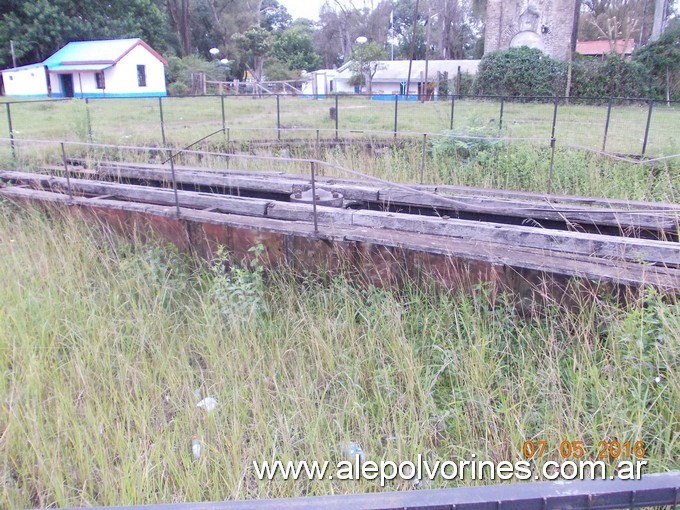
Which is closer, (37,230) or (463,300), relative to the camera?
(463,300)

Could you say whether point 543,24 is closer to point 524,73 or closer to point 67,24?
point 524,73

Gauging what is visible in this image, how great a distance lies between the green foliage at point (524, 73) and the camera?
102 ft

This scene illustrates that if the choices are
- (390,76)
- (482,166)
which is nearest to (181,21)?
(390,76)

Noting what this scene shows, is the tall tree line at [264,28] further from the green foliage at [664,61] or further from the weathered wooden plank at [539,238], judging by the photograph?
the weathered wooden plank at [539,238]

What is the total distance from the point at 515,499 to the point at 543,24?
37513mm

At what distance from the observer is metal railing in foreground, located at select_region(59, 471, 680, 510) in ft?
5.90

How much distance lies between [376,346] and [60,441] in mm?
2049

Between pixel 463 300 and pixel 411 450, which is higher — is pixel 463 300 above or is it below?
above

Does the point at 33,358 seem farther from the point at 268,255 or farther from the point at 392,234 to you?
the point at 392,234

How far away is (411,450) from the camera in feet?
10.6

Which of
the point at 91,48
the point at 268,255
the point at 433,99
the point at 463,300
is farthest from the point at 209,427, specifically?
the point at 91,48

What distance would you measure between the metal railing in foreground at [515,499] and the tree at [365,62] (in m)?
44.9

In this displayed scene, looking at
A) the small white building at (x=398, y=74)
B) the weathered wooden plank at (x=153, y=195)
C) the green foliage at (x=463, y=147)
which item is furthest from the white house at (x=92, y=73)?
the weathered wooden plank at (x=153, y=195)

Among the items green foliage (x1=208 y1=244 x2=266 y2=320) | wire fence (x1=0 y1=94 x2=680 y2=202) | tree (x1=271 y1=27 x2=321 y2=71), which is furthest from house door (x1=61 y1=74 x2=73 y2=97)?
green foliage (x1=208 y1=244 x2=266 y2=320)
